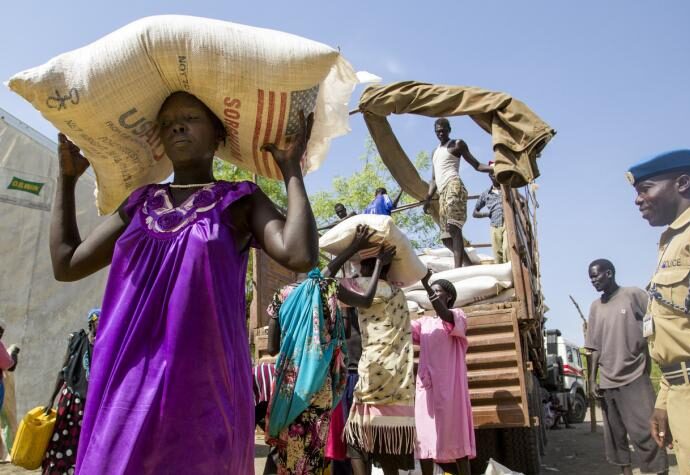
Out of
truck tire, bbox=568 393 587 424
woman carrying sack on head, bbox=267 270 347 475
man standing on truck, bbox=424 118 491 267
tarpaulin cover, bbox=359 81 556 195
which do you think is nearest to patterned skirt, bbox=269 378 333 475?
woman carrying sack on head, bbox=267 270 347 475

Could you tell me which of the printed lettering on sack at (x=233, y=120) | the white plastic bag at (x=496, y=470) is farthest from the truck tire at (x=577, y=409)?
the printed lettering on sack at (x=233, y=120)

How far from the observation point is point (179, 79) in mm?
1717

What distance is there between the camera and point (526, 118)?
4.58m

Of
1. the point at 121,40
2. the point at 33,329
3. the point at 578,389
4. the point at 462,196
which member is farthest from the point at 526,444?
the point at 578,389

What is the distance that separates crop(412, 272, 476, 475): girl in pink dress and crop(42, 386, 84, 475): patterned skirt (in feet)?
8.15

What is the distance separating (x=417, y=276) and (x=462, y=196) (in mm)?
1912

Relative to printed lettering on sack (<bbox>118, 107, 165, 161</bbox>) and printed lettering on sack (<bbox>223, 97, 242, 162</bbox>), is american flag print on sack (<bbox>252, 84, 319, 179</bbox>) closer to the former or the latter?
printed lettering on sack (<bbox>223, 97, 242, 162</bbox>)

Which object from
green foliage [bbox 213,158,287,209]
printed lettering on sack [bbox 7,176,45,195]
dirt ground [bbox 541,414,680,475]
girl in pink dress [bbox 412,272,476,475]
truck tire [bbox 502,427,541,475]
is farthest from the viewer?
green foliage [bbox 213,158,287,209]

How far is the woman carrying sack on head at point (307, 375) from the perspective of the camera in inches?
128

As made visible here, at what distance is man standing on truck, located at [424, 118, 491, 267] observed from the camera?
252 inches

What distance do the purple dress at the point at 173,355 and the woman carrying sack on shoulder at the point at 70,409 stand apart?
2618mm

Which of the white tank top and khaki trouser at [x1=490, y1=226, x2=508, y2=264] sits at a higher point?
the white tank top

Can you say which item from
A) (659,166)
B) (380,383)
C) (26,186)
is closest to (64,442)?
(380,383)

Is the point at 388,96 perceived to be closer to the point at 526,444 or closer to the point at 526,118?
the point at 526,118
